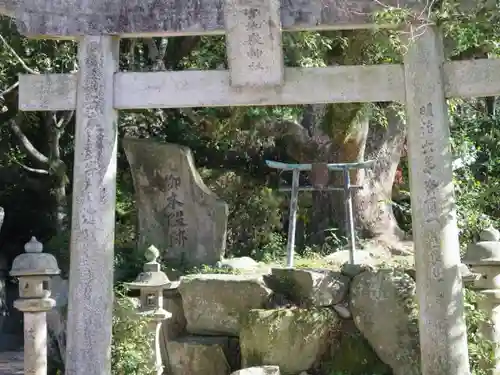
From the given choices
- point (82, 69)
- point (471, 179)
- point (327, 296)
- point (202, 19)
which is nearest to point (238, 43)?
point (202, 19)

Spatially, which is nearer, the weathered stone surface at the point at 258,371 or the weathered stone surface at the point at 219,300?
the weathered stone surface at the point at 258,371

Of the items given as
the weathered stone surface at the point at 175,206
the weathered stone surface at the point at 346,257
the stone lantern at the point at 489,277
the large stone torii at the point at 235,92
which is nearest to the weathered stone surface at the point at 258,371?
the large stone torii at the point at 235,92

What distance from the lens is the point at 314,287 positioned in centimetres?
739

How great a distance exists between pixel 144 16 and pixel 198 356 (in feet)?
11.9

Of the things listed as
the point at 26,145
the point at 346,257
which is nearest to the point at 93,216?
the point at 346,257

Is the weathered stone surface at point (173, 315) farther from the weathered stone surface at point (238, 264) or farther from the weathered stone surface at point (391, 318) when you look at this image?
the weathered stone surface at point (391, 318)

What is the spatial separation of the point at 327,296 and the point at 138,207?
374 centimetres

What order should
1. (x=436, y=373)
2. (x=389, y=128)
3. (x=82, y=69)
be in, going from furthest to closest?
(x=389, y=128) → (x=82, y=69) → (x=436, y=373)

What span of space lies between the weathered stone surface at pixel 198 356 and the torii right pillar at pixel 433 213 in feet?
8.04

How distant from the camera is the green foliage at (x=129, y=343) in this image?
22.1ft

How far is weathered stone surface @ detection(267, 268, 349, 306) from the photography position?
24.2 ft

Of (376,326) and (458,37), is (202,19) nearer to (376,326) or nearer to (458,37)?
(458,37)

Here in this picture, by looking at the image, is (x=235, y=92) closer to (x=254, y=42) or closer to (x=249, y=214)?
(x=254, y=42)

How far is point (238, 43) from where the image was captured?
6.09 m
